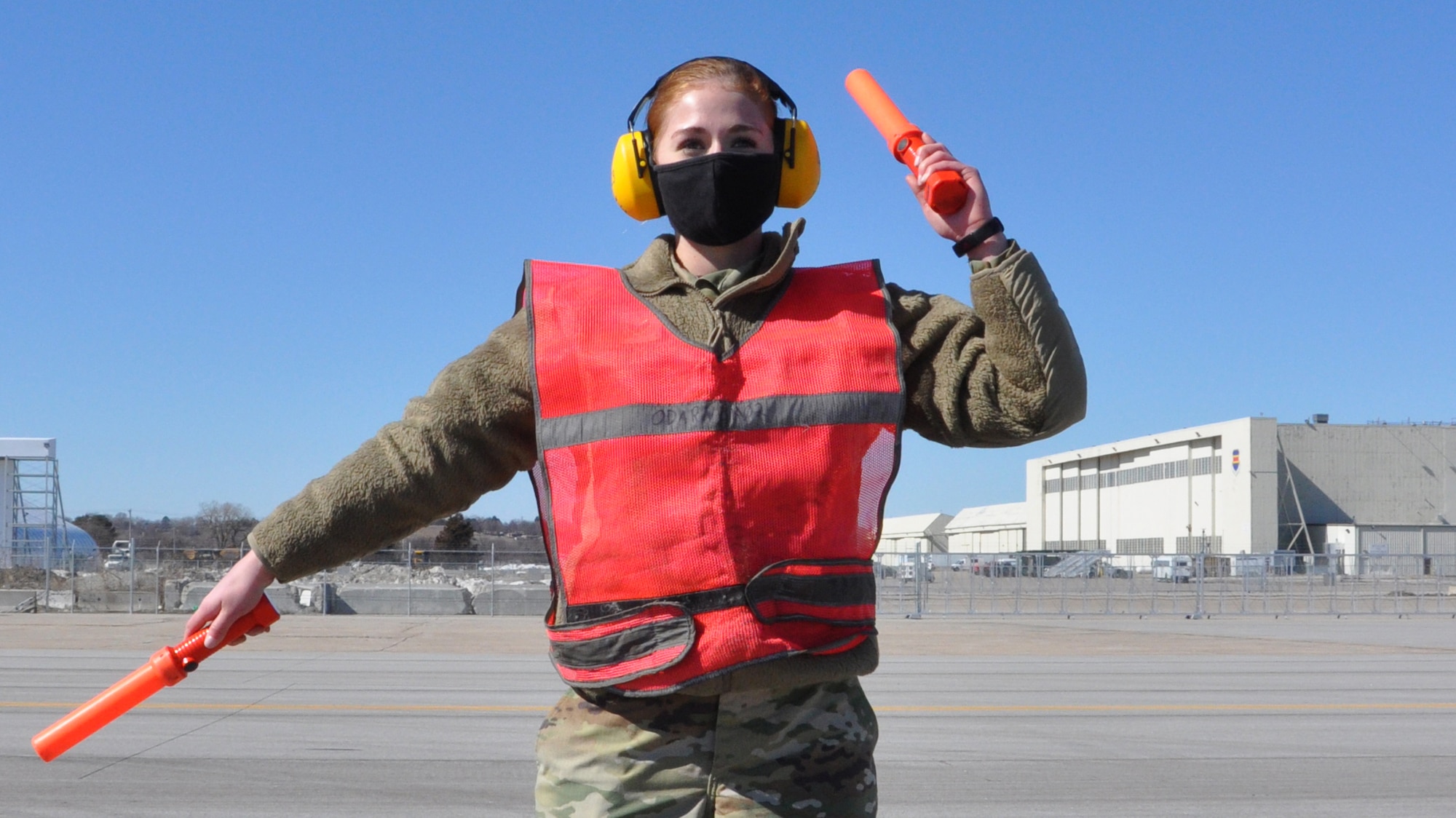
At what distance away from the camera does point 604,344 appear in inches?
85.0

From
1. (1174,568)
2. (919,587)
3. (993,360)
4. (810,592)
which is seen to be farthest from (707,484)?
(1174,568)

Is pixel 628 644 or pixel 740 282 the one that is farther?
pixel 740 282

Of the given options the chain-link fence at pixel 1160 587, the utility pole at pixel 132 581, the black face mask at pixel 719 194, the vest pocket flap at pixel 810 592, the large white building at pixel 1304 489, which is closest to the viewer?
the vest pocket flap at pixel 810 592

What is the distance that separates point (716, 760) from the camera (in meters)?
2.04

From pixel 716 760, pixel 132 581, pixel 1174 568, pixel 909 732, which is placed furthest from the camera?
pixel 1174 568

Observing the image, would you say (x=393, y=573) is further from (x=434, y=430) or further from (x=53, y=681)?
(x=434, y=430)

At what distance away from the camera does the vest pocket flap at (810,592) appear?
2025 millimetres

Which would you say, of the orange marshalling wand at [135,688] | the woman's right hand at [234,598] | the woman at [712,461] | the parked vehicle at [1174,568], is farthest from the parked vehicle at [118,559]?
the woman at [712,461]

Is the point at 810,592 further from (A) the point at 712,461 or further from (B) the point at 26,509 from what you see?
(B) the point at 26,509

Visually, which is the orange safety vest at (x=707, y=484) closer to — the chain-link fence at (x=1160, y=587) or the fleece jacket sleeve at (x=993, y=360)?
the fleece jacket sleeve at (x=993, y=360)

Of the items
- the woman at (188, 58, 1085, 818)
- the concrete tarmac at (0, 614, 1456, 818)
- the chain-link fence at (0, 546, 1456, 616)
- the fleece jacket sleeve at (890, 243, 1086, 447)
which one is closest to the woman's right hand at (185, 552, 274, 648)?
the woman at (188, 58, 1085, 818)

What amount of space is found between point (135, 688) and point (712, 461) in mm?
1085

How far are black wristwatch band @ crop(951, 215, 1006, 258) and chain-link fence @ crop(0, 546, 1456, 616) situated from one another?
73.6 feet

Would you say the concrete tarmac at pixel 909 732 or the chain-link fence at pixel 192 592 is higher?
the concrete tarmac at pixel 909 732
